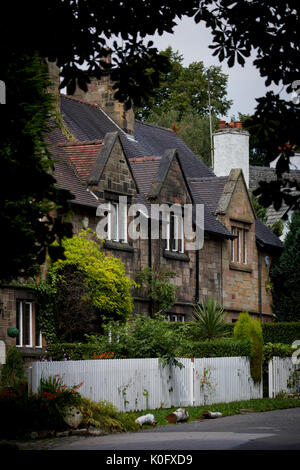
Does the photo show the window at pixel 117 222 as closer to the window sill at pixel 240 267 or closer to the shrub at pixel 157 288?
the shrub at pixel 157 288

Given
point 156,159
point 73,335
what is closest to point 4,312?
point 73,335

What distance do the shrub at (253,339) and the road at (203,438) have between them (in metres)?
6.42

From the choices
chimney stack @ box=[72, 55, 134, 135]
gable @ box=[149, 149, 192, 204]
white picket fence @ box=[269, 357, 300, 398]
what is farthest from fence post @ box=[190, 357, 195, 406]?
chimney stack @ box=[72, 55, 134, 135]

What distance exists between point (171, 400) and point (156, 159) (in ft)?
42.4

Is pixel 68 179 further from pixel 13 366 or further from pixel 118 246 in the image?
pixel 13 366

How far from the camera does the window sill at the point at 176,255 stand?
33856 millimetres

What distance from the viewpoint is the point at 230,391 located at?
26.6 m

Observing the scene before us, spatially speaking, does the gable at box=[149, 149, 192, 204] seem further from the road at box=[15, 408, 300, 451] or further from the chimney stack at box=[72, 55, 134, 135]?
the road at box=[15, 408, 300, 451]

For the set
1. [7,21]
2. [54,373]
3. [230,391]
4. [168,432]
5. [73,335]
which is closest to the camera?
[7,21]

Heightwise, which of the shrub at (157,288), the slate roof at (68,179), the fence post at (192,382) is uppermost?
the slate roof at (68,179)

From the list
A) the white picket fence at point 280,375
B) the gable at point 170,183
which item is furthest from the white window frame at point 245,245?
the white picket fence at point 280,375

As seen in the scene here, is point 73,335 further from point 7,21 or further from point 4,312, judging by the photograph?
point 7,21

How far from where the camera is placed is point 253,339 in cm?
2828

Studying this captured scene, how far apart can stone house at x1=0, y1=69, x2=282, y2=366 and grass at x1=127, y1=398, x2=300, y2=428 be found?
5840mm
